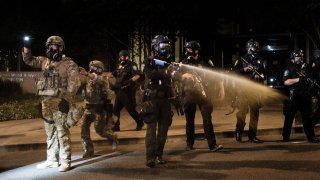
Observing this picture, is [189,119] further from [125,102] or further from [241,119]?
[125,102]

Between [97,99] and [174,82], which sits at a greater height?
[174,82]

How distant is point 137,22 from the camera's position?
72.7 feet

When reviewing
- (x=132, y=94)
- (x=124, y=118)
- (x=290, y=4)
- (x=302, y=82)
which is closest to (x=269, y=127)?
(x=302, y=82)

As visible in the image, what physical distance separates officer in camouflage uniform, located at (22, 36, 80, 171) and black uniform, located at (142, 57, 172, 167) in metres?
1.00

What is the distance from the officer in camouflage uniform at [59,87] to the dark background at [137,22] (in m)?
13.6

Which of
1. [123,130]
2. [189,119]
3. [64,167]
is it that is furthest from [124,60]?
[64,167]

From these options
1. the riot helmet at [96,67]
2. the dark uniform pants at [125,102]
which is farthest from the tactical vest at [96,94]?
the dark uniform pants at [125,102]

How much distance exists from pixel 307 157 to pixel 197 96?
6.54 ft

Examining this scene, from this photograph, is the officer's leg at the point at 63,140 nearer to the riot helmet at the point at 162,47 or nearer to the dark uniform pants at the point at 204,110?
the riot helmet at the point at 162,47

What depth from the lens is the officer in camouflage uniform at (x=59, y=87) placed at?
296 inches

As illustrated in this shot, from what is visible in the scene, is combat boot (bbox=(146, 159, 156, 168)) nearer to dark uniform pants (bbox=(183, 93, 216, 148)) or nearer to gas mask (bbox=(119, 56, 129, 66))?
dark uniform pants (bbox=(183, 93, 216, 148))

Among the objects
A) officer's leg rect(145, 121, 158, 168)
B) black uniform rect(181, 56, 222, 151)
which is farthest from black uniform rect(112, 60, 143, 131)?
officer's leg rect(145, 121, 158, 168)

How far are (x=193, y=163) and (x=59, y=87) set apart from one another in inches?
88.2

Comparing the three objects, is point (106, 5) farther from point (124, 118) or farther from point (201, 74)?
point (201, 74)
